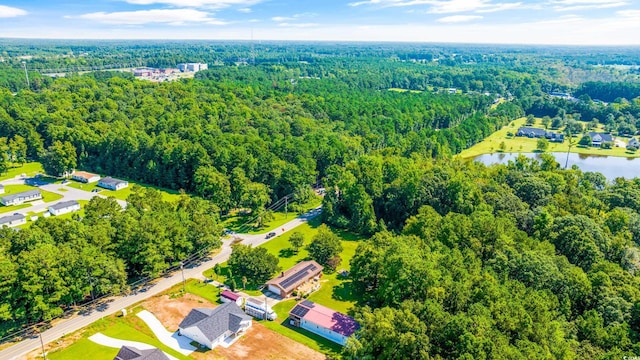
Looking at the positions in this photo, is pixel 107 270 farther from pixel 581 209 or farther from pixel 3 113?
pixel 3 113

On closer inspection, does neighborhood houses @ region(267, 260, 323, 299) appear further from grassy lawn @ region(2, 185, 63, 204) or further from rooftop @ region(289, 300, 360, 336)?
grassy lawn @ region(2, 185, 63, 204)

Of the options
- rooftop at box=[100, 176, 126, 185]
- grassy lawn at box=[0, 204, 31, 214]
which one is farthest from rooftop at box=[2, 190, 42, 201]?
rooftop at box=[100, 176, 126, 185]

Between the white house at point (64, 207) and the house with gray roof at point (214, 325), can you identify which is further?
the white house at point (64, 207)

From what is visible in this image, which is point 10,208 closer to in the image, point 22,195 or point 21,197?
point 21,197

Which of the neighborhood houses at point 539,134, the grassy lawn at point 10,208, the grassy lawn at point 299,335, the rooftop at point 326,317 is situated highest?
the neighborhood houses at point 539,134

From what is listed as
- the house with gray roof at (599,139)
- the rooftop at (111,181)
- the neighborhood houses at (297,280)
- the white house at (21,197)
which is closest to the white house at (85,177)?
the rooftop at (111,181)

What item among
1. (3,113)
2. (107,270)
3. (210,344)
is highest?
(3,113)

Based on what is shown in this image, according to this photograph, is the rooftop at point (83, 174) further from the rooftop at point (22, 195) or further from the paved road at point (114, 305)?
the paved road at point (114, 305)

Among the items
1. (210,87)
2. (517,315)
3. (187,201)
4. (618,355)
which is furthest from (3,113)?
(618,355)
